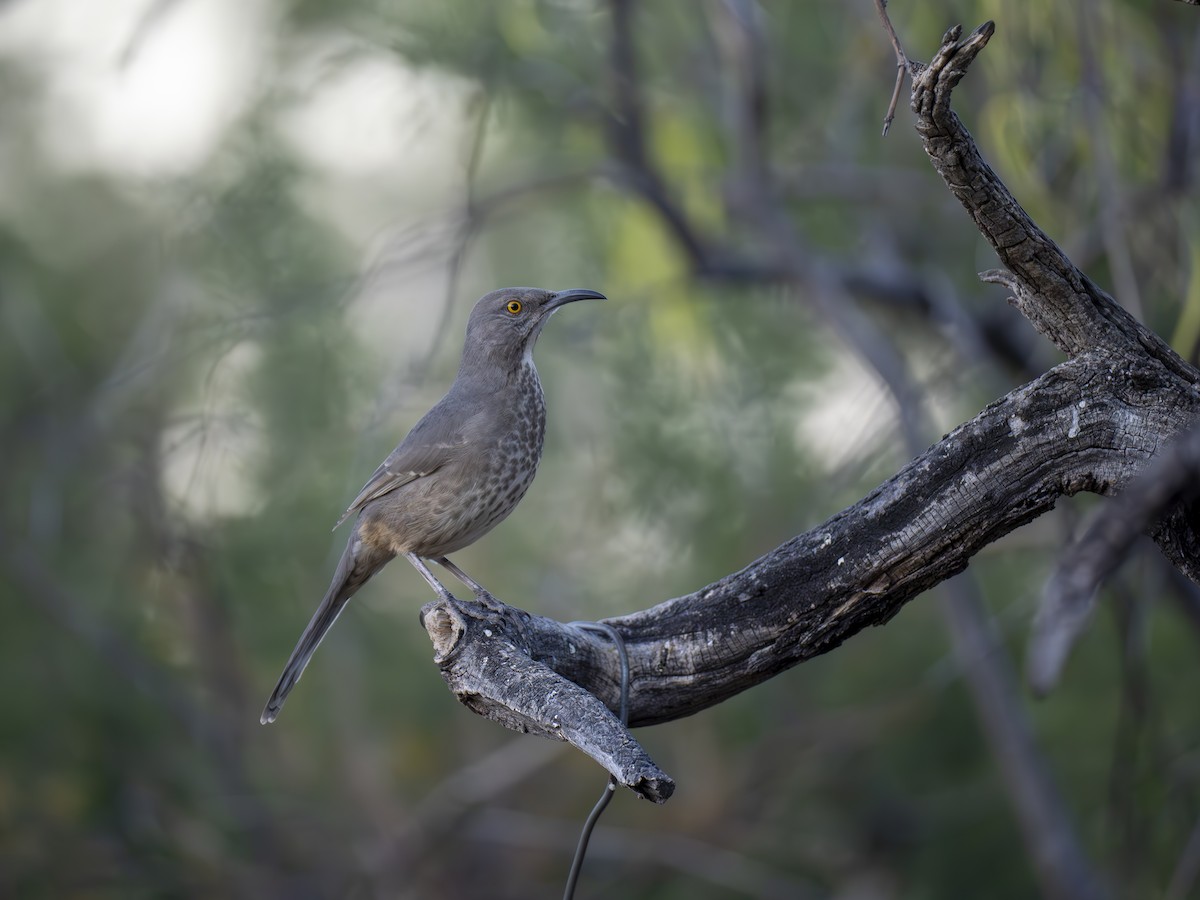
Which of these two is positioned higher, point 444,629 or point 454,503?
point 444,629

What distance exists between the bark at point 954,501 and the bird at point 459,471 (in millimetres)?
844

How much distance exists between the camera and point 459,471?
3.83 metres

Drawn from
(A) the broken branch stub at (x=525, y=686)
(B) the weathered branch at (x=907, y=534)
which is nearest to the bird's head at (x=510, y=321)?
(A) the broken branch stub at (x=525, y=686)

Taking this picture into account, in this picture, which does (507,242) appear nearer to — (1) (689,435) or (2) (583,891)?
(1) (689,435)

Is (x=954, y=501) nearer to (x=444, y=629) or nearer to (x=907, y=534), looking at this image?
(x=907, y=534)

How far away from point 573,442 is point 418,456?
357 centimetres

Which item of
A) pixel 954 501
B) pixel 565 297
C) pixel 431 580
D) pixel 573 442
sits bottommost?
pixel 573 442

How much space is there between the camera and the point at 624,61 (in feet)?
23.5

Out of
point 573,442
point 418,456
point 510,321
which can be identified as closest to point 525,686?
point 418,456

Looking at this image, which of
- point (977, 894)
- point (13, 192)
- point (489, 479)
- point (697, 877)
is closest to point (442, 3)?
point (13, 192)

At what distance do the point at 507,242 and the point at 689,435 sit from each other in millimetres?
2934

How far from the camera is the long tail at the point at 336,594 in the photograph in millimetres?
4027

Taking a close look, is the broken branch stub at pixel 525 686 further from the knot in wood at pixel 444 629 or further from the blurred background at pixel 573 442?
the blurred background at pixel 573 442

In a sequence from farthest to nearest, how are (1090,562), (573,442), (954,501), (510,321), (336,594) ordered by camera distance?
(573,442) → (510,321) → (336,594) → (954,501) → (1090,562)
